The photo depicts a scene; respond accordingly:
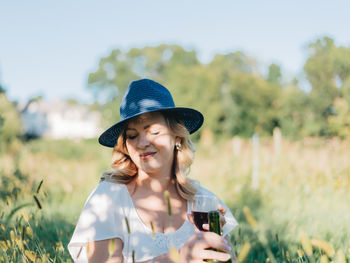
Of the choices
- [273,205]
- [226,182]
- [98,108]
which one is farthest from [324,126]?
[98,108]

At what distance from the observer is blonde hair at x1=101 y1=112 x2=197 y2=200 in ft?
Result: 7.13

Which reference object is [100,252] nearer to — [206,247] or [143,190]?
[143,190]

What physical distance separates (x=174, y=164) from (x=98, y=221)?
72 cm

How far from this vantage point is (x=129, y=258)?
1.83 metres

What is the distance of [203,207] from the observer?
4.95 ft

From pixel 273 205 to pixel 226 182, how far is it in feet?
6.20

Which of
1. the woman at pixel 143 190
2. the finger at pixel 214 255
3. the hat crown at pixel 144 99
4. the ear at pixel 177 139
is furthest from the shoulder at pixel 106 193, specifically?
the finger at pixel 214 255

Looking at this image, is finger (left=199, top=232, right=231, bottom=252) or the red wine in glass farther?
the red wine in glass

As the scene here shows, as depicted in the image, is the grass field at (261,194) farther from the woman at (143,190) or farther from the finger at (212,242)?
the finger at (212,242)

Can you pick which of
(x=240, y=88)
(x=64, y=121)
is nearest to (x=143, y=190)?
(x=240, y=88)

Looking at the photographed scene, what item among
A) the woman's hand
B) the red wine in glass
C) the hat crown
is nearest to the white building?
the hat crown

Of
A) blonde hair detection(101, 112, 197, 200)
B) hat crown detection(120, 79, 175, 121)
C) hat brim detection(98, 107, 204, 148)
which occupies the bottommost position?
blonde hair detection(101, 112, 197, 200)

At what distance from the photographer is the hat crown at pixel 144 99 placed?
2.06 meters

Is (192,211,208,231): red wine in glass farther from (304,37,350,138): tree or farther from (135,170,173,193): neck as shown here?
(304,37,350,138): tree
